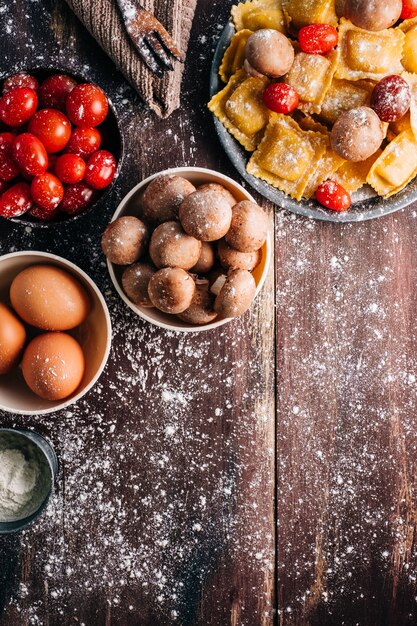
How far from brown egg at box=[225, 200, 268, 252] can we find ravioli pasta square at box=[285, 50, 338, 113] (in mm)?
331

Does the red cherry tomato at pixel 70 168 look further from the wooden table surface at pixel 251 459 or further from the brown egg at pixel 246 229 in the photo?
the brown egg at pixel 246 229

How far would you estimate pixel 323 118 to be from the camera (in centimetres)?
150

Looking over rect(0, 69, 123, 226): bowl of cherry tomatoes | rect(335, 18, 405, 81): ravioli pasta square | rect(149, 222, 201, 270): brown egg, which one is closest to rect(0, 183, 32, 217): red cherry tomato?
rect(0, 69, 123, 226): bowl of cherry tomatoes

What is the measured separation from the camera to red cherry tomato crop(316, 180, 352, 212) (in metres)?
1.47

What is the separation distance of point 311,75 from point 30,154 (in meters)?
0.64

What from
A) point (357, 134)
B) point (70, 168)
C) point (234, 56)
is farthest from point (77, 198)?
point (357, 134)

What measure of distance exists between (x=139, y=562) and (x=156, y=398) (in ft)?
1.34

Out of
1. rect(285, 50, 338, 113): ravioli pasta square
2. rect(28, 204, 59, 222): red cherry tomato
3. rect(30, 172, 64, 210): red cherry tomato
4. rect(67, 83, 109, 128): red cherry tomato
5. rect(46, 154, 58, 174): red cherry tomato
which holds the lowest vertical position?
rect(28, 204, 59, 222): red cherry tomato

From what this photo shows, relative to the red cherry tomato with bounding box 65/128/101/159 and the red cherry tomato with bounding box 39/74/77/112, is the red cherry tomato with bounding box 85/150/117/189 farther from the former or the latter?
the red cherry tomato with bounding box 39/74/77/112

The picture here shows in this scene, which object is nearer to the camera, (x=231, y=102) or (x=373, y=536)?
(x=231, y=102)

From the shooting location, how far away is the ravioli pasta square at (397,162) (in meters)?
1.46

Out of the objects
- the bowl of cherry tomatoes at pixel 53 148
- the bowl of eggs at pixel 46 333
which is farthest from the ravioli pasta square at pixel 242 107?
the bowl of eggs at pixel 46 333

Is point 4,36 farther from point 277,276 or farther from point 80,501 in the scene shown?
point 80,501

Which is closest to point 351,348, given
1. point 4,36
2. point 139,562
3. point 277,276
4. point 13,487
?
point 277,276
